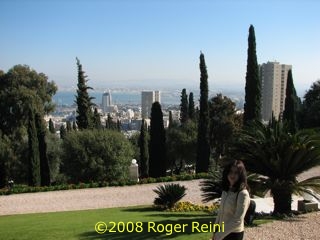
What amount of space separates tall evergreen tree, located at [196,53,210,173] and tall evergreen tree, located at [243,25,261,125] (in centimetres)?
303

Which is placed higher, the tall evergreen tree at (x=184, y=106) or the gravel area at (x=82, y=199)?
the tall evergreen tree at (x=184, y=106)

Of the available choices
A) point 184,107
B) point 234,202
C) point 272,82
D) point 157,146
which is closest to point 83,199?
point 157,146

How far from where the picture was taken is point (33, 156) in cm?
2669

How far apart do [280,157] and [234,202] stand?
254 inches

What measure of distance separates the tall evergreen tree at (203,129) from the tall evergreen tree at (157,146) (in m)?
2.97

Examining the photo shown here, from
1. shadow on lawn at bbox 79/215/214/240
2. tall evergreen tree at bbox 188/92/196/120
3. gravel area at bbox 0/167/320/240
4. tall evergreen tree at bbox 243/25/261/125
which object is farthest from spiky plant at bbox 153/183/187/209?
tall evergreen tree at bbox 188/92/196/120

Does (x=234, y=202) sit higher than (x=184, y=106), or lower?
lower

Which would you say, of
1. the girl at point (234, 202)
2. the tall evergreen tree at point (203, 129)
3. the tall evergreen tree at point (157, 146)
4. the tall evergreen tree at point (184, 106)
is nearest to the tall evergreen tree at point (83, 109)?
the tall evergreen tree at point (157, 146)

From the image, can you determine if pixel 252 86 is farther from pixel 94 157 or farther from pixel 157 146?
pixel 94 157

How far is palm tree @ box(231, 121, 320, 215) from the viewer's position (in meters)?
10.6

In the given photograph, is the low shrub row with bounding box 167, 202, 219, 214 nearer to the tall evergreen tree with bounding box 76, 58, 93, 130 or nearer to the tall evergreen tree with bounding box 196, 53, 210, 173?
the tall evergreen tree with bounding box 196, 53, 210, 173

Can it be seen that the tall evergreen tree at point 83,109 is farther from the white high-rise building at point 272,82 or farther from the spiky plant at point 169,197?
the white high-rise building at point 272,82

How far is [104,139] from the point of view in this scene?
26297 millimetres

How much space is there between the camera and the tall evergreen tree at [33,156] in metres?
26.2
